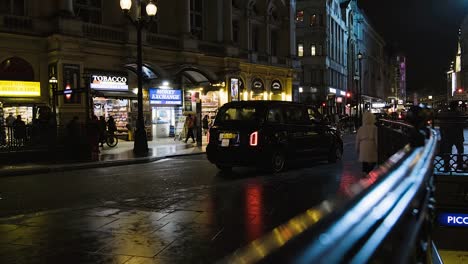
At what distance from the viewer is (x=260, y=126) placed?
12797 mm

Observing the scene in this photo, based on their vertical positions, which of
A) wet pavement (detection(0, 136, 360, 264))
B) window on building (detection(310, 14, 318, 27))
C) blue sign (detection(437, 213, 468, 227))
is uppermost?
window on building (detection(310, 14, 318, 27))

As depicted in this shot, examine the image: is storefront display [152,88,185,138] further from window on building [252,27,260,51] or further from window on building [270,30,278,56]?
window on building [270,30,278,56]

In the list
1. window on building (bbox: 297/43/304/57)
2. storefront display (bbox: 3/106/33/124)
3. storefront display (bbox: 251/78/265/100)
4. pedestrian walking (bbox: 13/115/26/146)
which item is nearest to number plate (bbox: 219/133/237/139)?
pedestrian walking (bbox: 13/115/26/146)

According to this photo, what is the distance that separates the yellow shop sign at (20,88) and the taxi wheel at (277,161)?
16358mm

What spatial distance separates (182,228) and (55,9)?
21.8m

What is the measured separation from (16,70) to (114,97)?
17.2 ft

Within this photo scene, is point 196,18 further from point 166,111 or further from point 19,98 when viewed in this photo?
point 19,98

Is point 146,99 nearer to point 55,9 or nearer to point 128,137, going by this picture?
point 128,137

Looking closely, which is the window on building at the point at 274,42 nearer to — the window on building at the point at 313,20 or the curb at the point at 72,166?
the window on building at the point at 313,20

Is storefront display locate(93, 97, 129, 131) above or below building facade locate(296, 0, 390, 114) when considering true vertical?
below

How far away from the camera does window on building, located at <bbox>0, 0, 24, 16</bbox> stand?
24381mm

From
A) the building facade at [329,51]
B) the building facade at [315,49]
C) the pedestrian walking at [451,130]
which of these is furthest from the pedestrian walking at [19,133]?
the building facade at [315,49]

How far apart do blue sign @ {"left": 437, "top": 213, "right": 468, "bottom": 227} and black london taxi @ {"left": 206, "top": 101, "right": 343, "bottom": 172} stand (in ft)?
16.4

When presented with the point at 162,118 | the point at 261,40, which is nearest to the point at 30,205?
the point at 162,118
